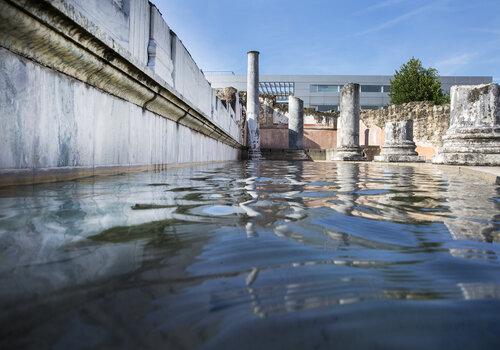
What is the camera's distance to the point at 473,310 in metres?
0.62

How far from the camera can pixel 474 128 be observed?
24.6 ft

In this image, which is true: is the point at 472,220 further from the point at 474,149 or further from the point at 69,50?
the point at 474,149

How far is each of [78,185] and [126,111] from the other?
4.15ft

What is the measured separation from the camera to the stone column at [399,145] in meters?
11.7

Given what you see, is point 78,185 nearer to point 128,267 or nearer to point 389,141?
point 128,267

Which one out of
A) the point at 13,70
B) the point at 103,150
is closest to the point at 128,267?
the point at 13,70

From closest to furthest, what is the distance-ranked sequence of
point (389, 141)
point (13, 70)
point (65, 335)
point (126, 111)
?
1. point (65, 335)
2. point (13, 70)
3. point (126, 111)
4. point (389, 141)

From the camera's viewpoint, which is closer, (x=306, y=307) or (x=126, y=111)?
(x=306, y=307)

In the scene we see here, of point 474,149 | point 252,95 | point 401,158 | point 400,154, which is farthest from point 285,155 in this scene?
point 474,149

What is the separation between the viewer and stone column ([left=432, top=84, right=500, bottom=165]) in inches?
286

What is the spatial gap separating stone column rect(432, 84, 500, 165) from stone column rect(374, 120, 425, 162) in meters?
3.71

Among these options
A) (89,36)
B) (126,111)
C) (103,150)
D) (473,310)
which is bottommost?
(473,310)

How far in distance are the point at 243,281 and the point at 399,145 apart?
12.3 metres

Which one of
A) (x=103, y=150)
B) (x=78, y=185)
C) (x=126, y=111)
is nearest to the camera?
(x=78, y=185)
